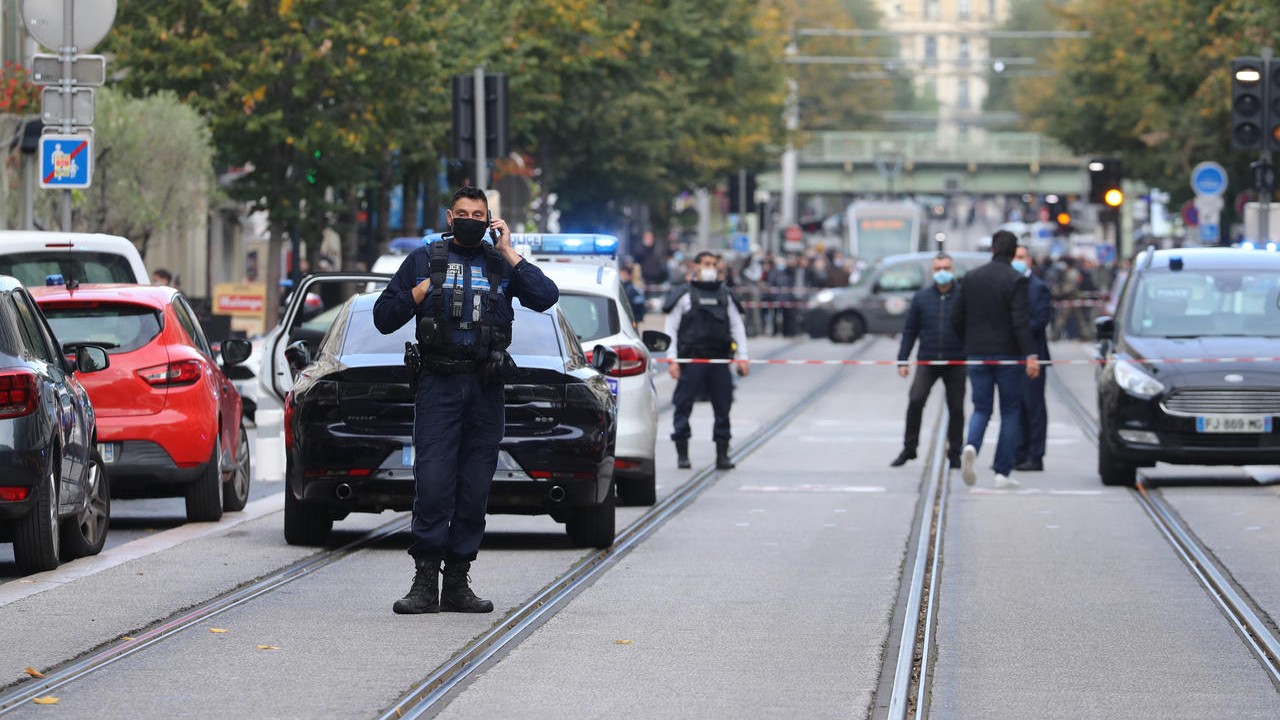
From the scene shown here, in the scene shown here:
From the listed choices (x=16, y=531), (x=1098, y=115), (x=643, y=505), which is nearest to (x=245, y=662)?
(x=16, y=531)

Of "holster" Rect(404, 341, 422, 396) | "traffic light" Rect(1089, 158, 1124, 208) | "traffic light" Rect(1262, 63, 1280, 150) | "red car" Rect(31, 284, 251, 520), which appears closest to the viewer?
"holster" Rect(404, 341, 422, 396)

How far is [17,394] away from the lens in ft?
40.3

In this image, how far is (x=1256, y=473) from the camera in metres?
20.8

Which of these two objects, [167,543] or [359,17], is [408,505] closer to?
[167,543]

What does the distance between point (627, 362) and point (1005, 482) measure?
→ 3.62 meters

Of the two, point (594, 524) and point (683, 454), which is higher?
point (594, 524)

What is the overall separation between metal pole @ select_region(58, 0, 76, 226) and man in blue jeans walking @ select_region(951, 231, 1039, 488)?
6.75 meters

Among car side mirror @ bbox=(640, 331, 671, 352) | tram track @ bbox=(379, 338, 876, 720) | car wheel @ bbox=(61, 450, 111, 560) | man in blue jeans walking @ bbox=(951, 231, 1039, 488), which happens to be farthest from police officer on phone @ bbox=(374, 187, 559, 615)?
man in blue jeans walking @ bbox=(951, 231, 1039, 488)

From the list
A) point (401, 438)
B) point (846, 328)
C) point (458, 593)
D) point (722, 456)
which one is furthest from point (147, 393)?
point (846, 328)

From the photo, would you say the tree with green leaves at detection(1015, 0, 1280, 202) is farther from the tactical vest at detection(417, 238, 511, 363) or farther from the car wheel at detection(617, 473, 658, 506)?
the tactical vest at detection(417, 238, 511, 363)

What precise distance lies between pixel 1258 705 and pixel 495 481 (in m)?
5.35

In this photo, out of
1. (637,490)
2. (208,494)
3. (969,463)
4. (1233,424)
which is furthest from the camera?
(1233,424)

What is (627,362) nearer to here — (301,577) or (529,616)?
(301,577)

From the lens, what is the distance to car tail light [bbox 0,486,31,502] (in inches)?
482
